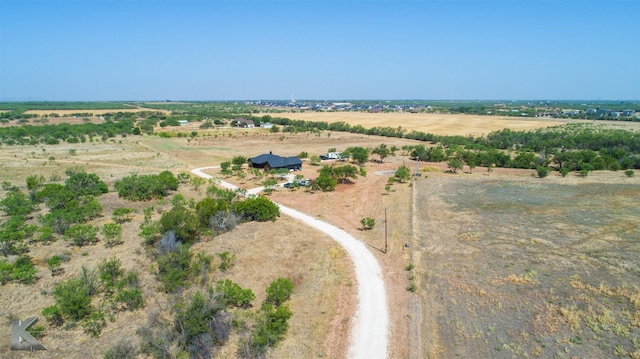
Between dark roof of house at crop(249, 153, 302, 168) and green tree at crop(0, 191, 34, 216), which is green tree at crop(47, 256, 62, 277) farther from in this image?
dark roof of house at crop(249, 153, 302, 168)

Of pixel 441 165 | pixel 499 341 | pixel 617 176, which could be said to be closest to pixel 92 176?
pixel 499 341

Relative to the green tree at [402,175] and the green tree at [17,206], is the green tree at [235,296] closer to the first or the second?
the green tree at [17,206]

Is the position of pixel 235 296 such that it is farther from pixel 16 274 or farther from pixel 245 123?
pixel 245 123

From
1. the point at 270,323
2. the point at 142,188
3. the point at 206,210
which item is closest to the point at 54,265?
the point at 206,210

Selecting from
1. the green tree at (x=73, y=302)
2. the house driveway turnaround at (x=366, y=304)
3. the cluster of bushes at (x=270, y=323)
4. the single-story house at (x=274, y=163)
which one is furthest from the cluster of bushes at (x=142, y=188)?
the cluster of bushes at (x=270, y=323)

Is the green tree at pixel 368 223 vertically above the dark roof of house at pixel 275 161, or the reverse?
the dark roof of house at pixel 275 161

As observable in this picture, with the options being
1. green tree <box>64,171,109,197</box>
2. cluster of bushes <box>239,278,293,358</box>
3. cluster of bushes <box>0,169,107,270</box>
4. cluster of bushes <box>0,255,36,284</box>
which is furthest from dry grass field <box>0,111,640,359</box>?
green tree <box>64,171,109,197</box>
